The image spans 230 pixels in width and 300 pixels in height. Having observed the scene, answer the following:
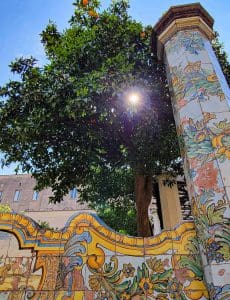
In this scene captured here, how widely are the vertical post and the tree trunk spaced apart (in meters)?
1.21

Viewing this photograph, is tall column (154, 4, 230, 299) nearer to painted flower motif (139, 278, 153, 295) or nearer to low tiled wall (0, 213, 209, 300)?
low tiled wall (0, 213, 209, 300)

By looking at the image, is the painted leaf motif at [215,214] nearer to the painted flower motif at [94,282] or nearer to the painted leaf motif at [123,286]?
the painted leaf motif at [123,286]

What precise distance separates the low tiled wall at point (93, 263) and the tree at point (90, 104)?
294 cm

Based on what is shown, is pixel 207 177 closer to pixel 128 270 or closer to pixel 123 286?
pixel 128 270

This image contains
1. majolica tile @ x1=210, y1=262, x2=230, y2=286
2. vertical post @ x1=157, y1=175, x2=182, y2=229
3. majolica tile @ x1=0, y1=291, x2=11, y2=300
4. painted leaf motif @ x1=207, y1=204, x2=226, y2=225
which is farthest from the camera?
vertical post @ x1=157, y1=175, x2=182, y2=229

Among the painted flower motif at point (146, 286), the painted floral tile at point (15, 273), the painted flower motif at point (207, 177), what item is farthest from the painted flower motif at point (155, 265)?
the painted floral tile at point (15, 273)

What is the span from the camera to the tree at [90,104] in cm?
516

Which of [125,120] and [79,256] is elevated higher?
[125,120]

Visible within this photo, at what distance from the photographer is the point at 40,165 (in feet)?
22.7

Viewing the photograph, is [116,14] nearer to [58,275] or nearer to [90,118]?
[90,118]

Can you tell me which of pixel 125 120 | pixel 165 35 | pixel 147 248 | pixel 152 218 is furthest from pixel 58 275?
pixel 152 218

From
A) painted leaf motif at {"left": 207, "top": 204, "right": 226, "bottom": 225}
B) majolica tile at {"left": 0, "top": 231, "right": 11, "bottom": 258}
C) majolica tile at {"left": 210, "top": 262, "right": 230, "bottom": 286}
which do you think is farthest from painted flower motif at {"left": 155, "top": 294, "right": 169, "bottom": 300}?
majolica tile at {"left": 0, "top": 231, "right": 11, "bottom": 258}

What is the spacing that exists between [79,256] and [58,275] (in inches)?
9.8

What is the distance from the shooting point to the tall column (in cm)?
229
